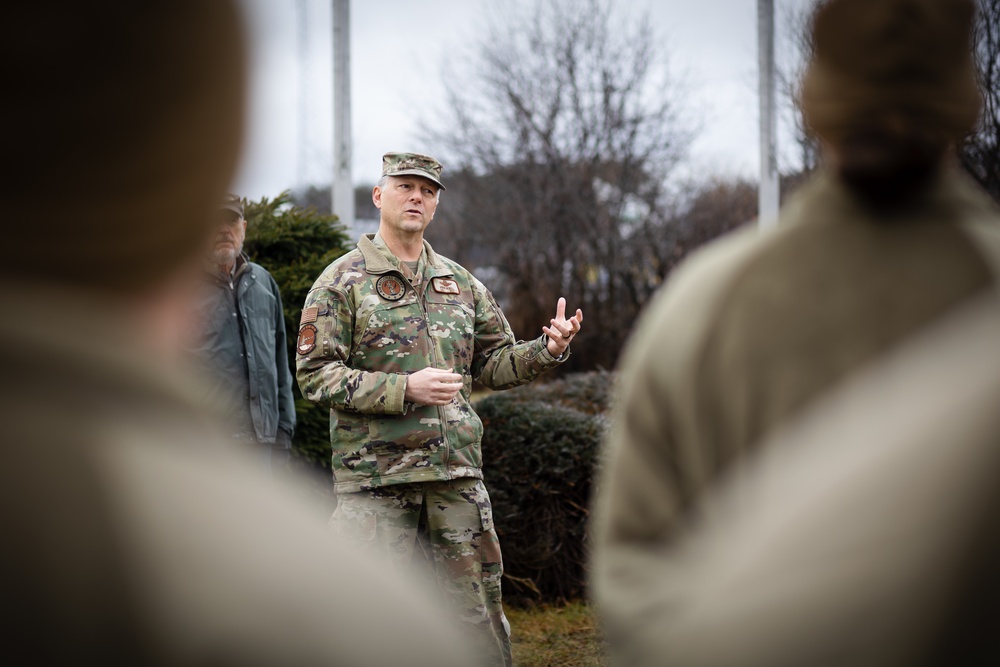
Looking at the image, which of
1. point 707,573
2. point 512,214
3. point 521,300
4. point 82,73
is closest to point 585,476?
point 707,573

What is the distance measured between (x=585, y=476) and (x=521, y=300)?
8.96 metres

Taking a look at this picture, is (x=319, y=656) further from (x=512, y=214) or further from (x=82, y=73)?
(x=512, y=214)

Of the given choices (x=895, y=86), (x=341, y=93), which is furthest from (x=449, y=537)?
(x=341, y=93)

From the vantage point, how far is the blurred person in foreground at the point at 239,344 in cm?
491

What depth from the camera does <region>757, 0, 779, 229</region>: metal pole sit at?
1030 cm

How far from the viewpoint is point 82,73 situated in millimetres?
713

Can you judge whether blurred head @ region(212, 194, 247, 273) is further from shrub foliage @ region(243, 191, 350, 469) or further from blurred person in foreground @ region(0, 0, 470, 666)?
blurred person in foreground @ region(0, 0, 470, 666)

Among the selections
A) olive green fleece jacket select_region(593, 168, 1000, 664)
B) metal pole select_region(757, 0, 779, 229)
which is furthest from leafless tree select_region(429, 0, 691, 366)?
olive green fleece jacket select_region(593, 168, 1000, 664)

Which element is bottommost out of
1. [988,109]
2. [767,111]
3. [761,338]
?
[761,338]

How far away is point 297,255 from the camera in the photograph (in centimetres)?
646

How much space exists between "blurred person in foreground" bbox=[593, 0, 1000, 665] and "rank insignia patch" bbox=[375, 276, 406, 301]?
2.94 metres

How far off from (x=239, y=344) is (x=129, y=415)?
4418 millimetres

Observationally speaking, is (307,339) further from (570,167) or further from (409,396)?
(570,167)

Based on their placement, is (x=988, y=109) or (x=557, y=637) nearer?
(x=557, y=637)
